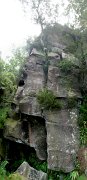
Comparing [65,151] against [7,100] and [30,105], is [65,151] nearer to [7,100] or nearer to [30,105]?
[30,105]

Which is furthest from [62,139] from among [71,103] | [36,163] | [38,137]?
[71,103]

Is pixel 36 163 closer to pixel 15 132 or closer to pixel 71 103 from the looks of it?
pixel 15 132

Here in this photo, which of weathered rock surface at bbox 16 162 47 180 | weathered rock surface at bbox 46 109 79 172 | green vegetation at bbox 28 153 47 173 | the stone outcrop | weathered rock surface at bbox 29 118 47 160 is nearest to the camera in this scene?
weathered rock surface at bbox 16 162 47 180

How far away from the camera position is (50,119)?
1633cm

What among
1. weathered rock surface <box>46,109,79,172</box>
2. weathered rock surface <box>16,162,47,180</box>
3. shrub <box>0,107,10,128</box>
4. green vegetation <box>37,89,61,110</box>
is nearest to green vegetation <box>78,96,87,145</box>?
weathered rock surface <box>46,109,79,172</box>

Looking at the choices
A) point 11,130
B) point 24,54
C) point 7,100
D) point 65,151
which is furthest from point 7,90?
point 24,54

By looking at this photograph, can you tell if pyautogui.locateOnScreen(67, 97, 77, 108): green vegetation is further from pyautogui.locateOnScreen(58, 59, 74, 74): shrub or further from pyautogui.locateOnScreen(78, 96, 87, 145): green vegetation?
pyautogui.locateOnScreen(58, 59, 74, 74): shrub

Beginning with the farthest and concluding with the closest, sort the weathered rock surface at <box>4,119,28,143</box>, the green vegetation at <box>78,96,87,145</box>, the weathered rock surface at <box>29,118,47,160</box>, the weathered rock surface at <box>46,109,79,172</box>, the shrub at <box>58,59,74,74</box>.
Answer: the shrub at <box>58,59,74,74</box>, the weathered rock surface at <box>4,119,28,143</box>, the weathered rock surface at <box>29,118,47,160</box>, the green vegetation at <box>78,96,87,145</box>, the weathered rock surface at <box>46,109,79,172</box>

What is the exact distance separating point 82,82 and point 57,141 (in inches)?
201

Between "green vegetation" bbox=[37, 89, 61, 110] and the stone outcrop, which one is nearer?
the stone outcrop

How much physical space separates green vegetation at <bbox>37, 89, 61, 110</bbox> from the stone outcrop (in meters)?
0.26

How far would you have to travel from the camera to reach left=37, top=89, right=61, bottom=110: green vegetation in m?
16.5

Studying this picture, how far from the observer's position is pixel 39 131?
16797 mm

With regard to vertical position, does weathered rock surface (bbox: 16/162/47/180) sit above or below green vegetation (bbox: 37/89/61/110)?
below
